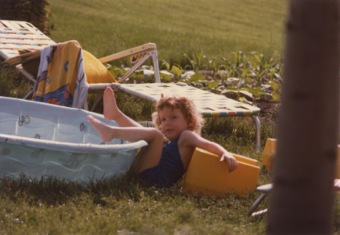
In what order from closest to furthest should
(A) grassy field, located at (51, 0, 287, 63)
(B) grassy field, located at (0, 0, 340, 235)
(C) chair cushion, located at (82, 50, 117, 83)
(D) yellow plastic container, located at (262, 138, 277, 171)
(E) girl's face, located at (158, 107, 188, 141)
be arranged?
(B) grassy field, located at (0, 0, 340, 235) < (E) girl's face, located at (158, 107, 188, 141) < (D) yellow plastic container, located at (262, 138, 277, 171) < (C) chair cushion, located at (82, 50, 117, 83) < (A) grassy field, located at (51, 0, 287, 63)

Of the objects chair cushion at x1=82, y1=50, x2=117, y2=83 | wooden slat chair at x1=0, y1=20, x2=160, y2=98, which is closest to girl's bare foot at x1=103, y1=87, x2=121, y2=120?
wooden slat chair at x1=0, y1=20, x2=160, y2=98

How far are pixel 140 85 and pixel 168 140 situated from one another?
193 centimetres

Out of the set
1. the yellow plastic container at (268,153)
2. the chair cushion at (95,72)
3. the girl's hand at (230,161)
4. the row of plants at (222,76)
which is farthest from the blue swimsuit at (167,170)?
the row of plants at (222,76)

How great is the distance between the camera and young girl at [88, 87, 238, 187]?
17.1 ft

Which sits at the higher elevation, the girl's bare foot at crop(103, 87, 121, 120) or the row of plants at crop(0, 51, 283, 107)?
the girl's bare foot at crop(103, 87, 121, 120)

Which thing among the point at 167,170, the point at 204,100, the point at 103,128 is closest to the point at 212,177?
the point at 167,170

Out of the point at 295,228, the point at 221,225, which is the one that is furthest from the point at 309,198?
the point at 221,225

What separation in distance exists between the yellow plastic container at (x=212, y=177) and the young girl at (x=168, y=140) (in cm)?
7

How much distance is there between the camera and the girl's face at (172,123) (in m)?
5.35

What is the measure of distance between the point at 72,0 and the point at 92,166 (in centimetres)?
1224

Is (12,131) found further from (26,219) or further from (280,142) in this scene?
(280,142)

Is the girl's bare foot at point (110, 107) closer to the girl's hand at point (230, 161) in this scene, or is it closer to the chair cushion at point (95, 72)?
the girl's hand at point (230, 161)

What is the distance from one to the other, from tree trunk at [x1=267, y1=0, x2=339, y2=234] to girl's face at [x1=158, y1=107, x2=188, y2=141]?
290 cm

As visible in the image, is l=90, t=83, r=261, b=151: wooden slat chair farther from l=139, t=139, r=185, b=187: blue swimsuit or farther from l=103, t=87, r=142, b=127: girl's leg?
l=139, t=139, r=185, b=187: blue swimsuit
